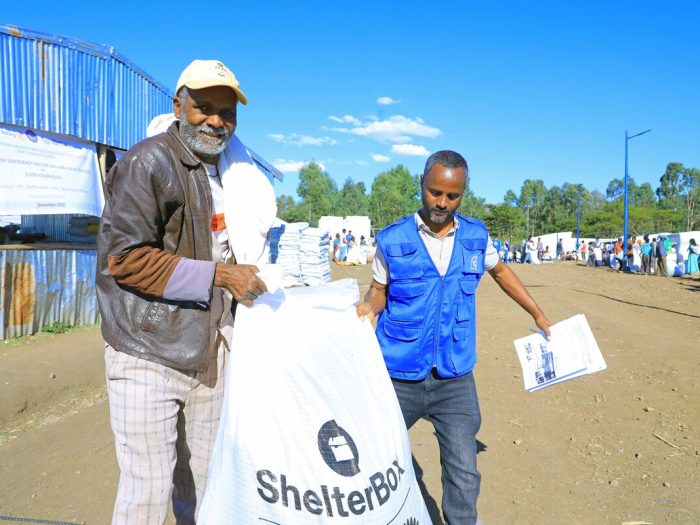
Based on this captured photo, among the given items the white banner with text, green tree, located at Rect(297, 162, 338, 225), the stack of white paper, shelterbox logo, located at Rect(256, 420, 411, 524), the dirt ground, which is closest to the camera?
shelterbox logo, located at Rect(256, 420, 411, 524)

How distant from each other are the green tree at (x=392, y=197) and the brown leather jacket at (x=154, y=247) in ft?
175

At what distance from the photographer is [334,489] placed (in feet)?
5.38

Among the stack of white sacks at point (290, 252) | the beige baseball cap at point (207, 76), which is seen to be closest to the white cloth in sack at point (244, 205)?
the beige baseball cap at point (207, 76)

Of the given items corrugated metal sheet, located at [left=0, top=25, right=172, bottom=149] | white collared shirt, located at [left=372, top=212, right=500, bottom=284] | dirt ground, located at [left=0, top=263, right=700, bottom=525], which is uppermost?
corrugated metal sheet, located at [left=0, top=25, right=172, bottom=149]

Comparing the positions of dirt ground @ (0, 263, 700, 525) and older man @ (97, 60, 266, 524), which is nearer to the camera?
older man @ (97, 60, 266, 524)

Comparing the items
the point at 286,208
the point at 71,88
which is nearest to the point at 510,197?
the point at 286,208

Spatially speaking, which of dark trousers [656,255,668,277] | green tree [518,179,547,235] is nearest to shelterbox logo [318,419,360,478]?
dark trousers [656,255,668,277]

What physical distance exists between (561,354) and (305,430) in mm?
1554

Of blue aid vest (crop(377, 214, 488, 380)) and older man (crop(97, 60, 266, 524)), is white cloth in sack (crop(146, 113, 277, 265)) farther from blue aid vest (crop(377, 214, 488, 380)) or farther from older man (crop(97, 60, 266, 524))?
blue aid vest (crop(377, 214, 488, 380))

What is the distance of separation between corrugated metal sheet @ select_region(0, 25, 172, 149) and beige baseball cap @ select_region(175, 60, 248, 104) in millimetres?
6061

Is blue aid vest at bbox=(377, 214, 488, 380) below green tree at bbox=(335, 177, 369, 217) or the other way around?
below

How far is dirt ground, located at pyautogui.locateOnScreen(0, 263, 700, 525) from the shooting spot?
3.02 m

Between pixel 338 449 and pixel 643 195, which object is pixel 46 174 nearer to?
pixel 338 449

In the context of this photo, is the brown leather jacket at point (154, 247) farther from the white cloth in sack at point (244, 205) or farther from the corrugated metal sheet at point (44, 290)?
the corrugated metal sheet at point (44, 290)
